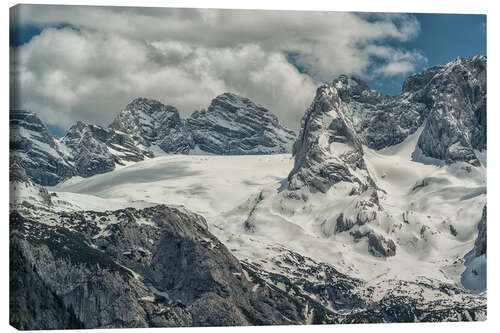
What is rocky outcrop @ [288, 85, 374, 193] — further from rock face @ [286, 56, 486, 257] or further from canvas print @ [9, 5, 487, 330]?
canvas print @ [9, 5, 487, 330]

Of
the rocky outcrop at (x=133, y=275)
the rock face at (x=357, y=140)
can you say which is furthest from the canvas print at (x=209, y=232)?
the rock face at (x=357, y=140)

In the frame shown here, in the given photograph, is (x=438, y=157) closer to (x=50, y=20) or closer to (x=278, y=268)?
(x=278, y=268)

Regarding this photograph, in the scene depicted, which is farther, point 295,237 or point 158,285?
point 295,237

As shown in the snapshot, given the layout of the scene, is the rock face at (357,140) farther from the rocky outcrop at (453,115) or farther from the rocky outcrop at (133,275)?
the rocky outcrop at (133,275)

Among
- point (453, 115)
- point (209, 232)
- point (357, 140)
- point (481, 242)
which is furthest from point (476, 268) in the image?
point (357, 140)

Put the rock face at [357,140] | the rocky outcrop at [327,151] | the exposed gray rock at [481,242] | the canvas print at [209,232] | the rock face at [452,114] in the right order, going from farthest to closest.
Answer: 1. the rock face at [452,114]
2. the rocky outcrop at [327,151]
3. the rock face at [357,140]
4. the exposed gray rock at [481,242]
5. the canvas print at [209,232]

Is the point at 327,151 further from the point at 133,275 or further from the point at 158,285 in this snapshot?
the point at 133,275
